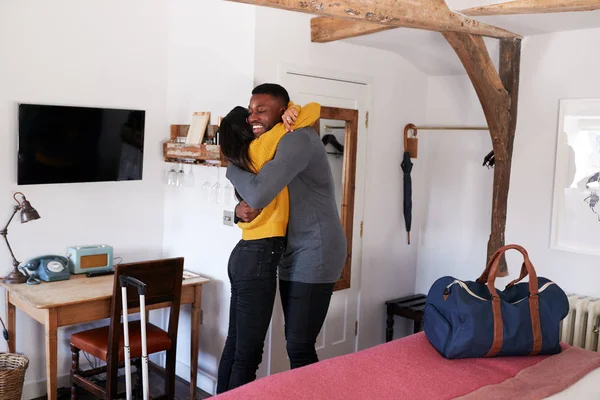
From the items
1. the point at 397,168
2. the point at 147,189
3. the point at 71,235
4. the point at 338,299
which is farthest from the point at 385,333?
the point at 71,235

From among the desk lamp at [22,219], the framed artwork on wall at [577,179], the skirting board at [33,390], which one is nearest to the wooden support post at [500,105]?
the framed artwork on wall at [577,179]

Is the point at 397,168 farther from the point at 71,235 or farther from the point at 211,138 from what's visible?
the point at 71,235

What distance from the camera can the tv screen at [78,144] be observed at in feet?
11.0

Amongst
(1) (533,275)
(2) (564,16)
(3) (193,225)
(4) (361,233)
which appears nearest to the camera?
(1) (533,275)

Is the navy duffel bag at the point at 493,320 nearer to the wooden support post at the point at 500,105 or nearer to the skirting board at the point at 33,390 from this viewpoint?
the wooden support post at the point at 500,105

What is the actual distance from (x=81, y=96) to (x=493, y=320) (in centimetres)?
247

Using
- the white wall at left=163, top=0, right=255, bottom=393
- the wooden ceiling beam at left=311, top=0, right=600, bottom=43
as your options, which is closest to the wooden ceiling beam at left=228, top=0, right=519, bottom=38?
the wooden ceiling beam at left=311, top=0, right=600, bottom=43

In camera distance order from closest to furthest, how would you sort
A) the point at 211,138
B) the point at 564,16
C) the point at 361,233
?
the point at 564,16 → the point at 211,138 → the point at 361,233

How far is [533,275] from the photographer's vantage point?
251 cm

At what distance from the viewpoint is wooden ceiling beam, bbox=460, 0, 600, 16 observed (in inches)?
106

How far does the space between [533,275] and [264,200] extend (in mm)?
1101

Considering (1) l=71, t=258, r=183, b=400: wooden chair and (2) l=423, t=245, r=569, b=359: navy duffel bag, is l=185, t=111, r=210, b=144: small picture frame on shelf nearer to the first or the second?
(1) l=71, t=258, r=183, b=400: wooden chair

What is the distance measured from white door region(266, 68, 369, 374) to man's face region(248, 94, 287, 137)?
0.70 meters

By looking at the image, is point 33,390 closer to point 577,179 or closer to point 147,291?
point 147,291
